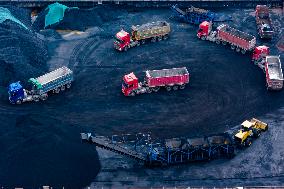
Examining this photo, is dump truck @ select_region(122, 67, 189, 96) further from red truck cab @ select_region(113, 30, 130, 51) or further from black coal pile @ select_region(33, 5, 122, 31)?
black coal pile @ select_region(33, 5, 122, 31)

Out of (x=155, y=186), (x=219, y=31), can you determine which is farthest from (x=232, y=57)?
(x=155, y=186)

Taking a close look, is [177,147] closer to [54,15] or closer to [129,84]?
[129,84]

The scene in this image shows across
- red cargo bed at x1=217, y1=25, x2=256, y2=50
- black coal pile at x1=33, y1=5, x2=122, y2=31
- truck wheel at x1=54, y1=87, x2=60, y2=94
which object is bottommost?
truck wheel at x1=54, y1=87, x2=60, y2=94

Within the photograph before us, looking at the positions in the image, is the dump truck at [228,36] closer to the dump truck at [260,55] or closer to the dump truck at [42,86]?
the dump truck at [260,55]

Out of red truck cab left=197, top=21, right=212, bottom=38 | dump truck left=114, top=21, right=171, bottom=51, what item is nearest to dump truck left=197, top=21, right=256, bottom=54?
red truck cab left=197, top=21, right=212, bottom=38

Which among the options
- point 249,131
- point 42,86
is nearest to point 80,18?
point 42,86

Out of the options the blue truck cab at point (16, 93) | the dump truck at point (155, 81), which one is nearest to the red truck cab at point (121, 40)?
the dump truck at point (155, 81)
